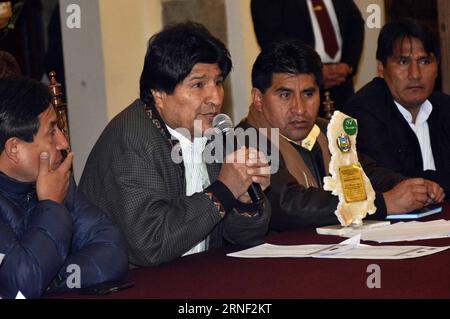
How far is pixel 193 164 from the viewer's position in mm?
3062

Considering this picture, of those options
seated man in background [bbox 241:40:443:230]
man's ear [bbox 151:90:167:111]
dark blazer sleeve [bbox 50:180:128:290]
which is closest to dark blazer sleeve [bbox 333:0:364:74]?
seated man in background [bbox 241:40:443:230]

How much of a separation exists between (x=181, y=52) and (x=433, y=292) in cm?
118

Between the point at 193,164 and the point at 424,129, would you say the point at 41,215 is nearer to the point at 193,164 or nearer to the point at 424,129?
the point at 193,164

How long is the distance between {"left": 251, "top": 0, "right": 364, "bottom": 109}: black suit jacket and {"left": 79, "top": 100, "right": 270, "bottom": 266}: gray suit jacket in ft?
7.54

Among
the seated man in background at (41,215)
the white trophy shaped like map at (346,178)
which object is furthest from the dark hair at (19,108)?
the white trophy shaped like map at (346,178)

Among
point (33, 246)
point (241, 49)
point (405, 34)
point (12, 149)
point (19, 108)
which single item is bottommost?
point (33, 246)

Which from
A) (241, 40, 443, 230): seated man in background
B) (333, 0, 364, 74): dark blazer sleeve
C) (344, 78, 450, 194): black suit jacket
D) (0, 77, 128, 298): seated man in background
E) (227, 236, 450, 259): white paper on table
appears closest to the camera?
(0, 77, 128, 298): seated man in background

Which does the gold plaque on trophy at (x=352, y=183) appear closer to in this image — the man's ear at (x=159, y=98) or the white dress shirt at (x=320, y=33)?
the man's ear at (x=159, y=98)

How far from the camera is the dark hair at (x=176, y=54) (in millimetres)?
2984

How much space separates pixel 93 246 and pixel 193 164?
22.7 inches

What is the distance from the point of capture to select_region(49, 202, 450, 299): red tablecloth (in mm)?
2223

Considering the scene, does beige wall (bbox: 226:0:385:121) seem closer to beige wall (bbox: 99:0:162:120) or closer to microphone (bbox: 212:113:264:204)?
beige wall (bbox: 99:0:162:120)

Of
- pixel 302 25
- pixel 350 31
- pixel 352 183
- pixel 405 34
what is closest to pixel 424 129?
pixel 405 34

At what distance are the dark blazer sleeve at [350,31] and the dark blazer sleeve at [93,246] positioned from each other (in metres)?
3.14
